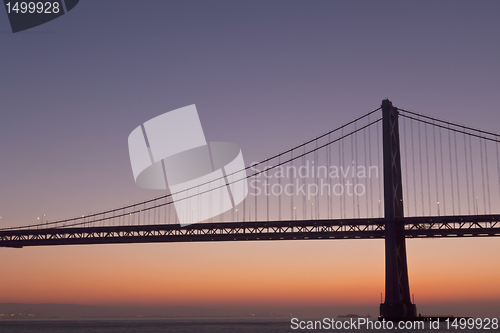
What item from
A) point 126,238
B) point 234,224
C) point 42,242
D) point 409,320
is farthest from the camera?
point 42,242

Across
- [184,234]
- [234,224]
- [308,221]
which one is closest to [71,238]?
[184,234]

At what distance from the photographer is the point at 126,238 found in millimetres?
62438

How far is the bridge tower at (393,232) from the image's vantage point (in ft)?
163

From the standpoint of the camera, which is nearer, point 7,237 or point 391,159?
point 391,159

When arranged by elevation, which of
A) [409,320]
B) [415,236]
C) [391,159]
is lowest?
[409,320]

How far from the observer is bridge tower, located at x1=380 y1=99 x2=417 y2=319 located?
49.7 m

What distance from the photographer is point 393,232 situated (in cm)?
5112

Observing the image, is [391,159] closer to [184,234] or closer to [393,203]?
[393,203]

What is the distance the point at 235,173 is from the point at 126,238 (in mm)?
15759

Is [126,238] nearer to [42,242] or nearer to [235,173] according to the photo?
[42,242]

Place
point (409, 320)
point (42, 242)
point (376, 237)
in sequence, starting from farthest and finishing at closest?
point (42, 242) < point (376, 237) < point (409, 320)

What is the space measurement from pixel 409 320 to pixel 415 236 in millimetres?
7507

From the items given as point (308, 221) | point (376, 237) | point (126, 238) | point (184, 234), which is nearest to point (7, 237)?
point (126, 238)

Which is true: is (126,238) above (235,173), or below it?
below
